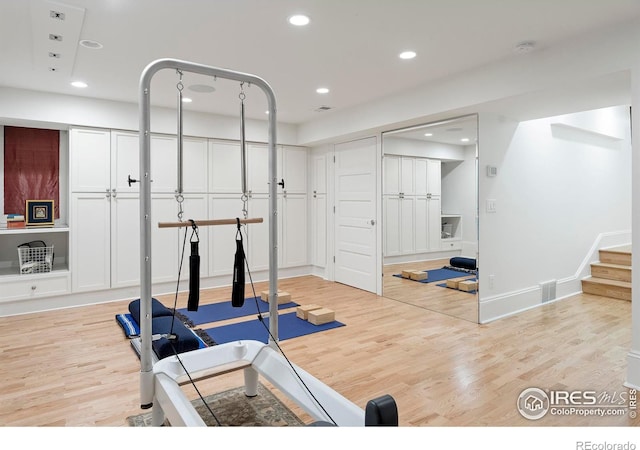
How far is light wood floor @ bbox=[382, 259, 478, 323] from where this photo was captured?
3.97 metres

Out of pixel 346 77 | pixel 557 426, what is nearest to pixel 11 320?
pixel 346 77

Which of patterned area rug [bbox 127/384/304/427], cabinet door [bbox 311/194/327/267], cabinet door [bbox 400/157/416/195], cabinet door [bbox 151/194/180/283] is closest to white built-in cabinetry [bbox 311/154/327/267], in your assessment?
cabinet door [bbox 311/194/327/267]

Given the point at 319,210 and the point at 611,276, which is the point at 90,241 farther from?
the point at 611,276

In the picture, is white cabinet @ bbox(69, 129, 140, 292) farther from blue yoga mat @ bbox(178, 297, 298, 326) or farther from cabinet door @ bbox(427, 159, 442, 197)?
cabinet door @ bbox(427, 159, 442, 197)

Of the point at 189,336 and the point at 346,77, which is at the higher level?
the point at 346,77

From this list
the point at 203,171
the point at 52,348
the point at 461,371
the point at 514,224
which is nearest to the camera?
the point at 461,371

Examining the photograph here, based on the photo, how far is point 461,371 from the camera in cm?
270

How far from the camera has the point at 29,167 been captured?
4535mm

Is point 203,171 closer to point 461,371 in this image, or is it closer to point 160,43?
point 160,43

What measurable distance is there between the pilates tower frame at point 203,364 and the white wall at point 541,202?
2.50 m

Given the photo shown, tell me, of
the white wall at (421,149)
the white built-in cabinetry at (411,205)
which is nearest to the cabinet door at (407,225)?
the white built-in cabinetry at (411,205)

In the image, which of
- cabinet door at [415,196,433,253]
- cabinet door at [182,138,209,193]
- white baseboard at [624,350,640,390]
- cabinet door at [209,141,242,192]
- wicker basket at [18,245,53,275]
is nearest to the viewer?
white baseboard at [624,350,640,390]

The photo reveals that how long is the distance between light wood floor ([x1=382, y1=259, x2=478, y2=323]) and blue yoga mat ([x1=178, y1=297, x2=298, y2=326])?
1259 millimetres

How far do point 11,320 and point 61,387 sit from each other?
2062 mm
